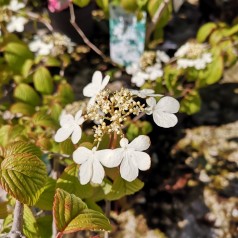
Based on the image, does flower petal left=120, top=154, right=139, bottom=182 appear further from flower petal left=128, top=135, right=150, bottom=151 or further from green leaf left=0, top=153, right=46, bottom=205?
green leaf left=0, top=153, right=46, bottom=205

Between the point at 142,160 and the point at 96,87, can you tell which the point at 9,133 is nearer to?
the point at 96,87

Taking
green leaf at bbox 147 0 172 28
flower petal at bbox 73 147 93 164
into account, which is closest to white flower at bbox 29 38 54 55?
green leaf at bbox 147 0 172 28

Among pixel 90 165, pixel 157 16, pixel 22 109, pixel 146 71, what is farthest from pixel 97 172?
pixel 157 16

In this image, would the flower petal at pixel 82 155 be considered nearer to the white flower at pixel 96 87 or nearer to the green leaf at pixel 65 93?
the white flower at pixel 96 87

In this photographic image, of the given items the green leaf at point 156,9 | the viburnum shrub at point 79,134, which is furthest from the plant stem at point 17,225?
the green leaf at point 156,9

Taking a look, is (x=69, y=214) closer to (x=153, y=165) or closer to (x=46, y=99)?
(x=46, y=99)

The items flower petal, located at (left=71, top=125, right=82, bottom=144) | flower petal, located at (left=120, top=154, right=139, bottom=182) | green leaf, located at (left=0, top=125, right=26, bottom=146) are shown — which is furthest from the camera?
green leaf, located at (left=0, top=125, right=26, bottom=146)
